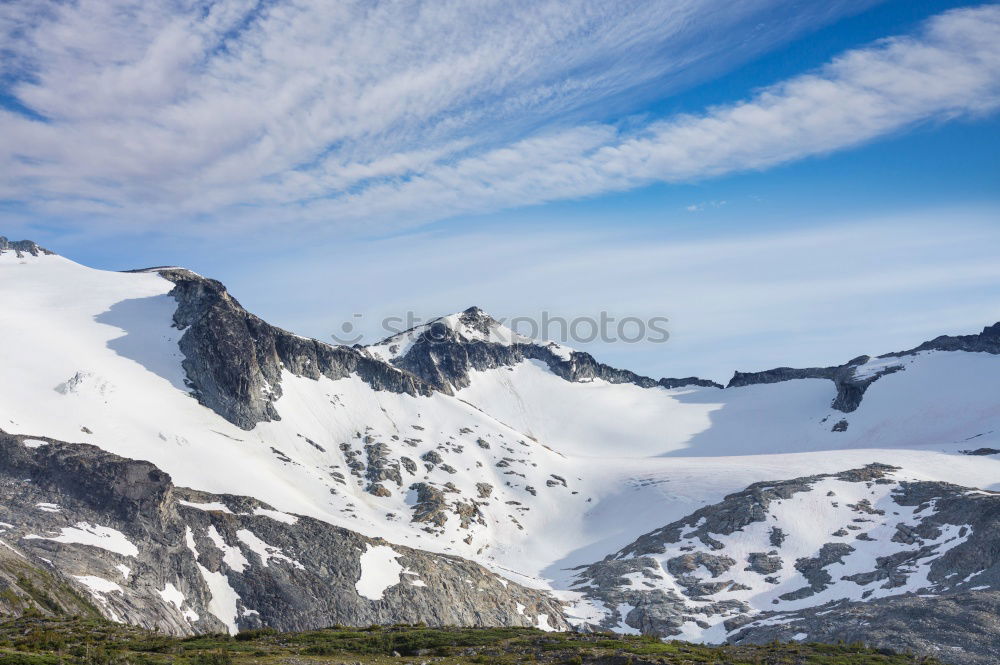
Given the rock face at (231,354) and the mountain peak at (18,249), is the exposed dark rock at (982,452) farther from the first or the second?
the mountain peak at (18,249)

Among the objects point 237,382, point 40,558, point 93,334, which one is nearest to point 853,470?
point 237,382

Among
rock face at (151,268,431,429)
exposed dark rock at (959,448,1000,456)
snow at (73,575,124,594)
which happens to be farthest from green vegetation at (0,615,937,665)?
exposed dark rock at (959,448,1000,456)

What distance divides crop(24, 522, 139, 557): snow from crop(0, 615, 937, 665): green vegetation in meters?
46.6

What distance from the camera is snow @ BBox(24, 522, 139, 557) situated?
96.3 meters

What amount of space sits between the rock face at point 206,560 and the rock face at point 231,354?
41404 millimetres

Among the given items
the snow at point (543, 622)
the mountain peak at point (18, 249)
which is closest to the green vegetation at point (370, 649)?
the snow at point (543, 622)

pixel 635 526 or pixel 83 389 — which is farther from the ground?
pixel 83 389

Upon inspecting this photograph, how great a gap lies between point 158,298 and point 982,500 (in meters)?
161

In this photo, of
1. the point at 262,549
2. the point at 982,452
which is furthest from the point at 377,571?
the point at 982,452

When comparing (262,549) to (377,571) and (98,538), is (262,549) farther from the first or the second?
(98,538)

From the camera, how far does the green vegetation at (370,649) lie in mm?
42250

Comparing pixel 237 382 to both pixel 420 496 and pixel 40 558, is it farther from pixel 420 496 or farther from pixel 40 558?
pixel 40 558

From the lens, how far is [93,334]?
160 m

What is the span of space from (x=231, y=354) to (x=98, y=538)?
7001 cm
